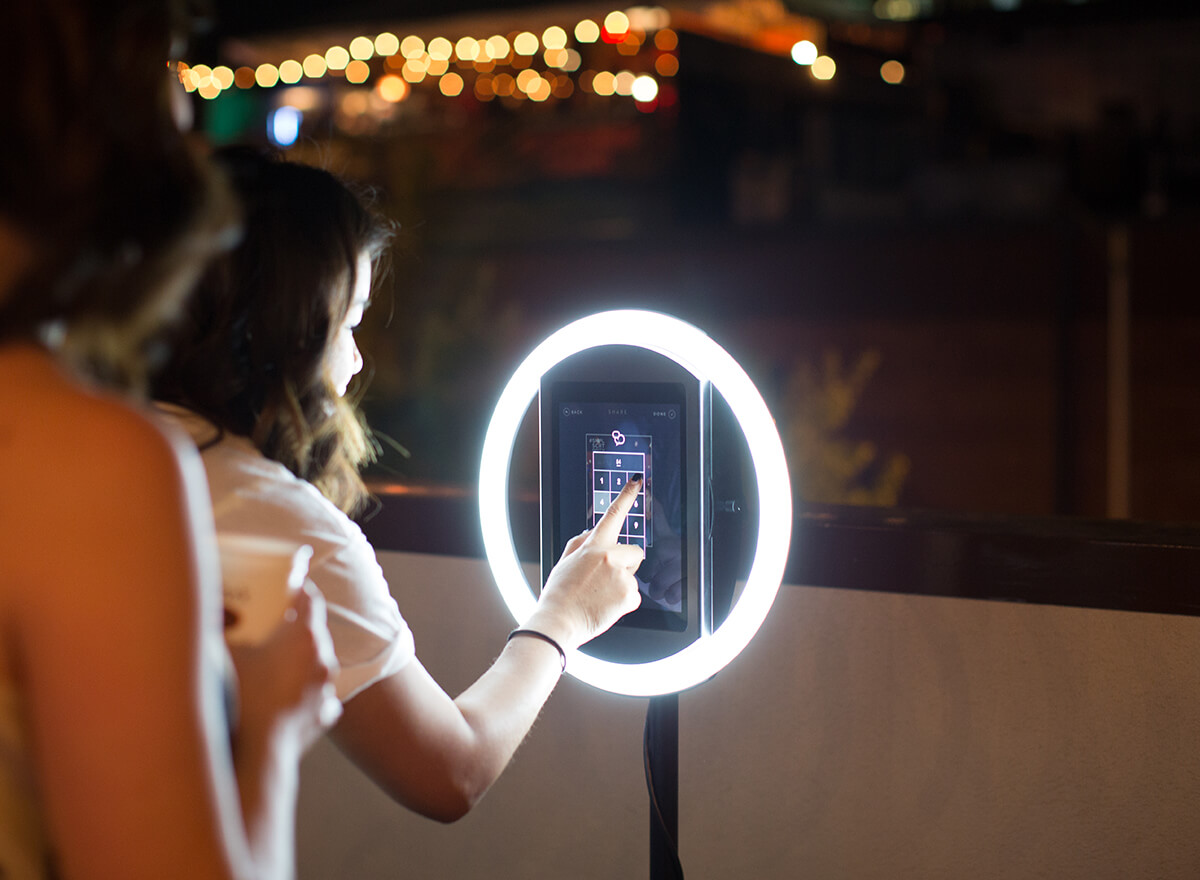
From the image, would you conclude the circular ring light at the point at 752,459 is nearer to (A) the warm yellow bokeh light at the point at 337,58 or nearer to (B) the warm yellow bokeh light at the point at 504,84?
(A) the warm yellow bokeh light at the point at 337,58

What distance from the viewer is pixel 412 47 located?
291 inches

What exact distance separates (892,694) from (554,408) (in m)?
0.67

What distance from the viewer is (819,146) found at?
7.26m

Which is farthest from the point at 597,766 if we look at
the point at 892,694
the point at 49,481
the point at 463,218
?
the point at 463,218

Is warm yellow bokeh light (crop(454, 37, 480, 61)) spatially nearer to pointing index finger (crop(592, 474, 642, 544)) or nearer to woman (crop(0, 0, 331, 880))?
pointing index finger (crop(592, 474, 642, 544))

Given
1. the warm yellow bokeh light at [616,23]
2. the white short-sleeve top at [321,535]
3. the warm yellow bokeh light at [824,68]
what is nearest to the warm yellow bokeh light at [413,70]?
the warm yellow bokeh light at [616,23]

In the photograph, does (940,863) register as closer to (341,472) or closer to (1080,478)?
(341,472)

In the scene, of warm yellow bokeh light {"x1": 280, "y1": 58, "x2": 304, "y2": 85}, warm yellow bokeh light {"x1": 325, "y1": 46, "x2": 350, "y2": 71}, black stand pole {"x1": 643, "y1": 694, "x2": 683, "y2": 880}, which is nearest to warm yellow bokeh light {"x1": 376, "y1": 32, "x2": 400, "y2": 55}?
warm yellow bokeh light {"x1": 325, "y1": 46, "x2": 350, "y2": 71}

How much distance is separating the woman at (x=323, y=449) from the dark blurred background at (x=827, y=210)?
2.32 metres

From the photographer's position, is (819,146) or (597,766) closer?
(597,766)

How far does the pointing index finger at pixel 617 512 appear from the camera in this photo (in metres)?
1.36

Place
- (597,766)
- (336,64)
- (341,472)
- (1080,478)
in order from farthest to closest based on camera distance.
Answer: (336,64)
(1080,478)
(597,766)
(341,472)

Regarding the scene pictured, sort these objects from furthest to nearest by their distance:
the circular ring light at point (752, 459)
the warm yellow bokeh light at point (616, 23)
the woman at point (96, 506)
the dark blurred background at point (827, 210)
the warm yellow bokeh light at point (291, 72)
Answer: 1. the warm yellow bokeh light at point (291, 72)
2. the warm yellow bokeh light at point (616, 23)
3. the dark blurred background at point (827, 210)
4. the circular ring light at point (752, 459)
5. the woman at point (96, 506)

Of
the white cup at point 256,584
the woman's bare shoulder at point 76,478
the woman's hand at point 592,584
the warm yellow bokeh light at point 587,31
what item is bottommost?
the woman's hand at point 592,584
